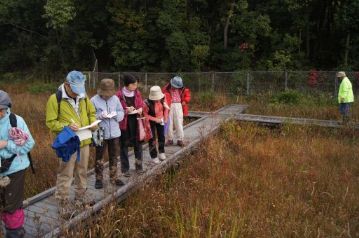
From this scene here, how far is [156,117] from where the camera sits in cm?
729

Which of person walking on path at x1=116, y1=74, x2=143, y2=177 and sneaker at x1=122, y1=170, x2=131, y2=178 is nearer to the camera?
person walking on path at x1=116, y1=74, x2=143, y2=177

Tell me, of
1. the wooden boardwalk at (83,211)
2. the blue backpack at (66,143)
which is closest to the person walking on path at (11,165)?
the wooden boardwalk at (83,211)

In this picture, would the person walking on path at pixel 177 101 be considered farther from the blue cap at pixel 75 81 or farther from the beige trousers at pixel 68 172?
the blue cap at pixel 75 81

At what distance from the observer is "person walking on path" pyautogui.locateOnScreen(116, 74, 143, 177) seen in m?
6.34

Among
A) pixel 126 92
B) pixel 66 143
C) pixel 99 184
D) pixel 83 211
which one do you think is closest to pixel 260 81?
pixel 126 92

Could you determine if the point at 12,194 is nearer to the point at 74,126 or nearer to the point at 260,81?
the point at 74,126

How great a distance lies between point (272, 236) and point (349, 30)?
22100mm

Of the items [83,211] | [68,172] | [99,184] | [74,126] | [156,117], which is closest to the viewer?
[83,211]

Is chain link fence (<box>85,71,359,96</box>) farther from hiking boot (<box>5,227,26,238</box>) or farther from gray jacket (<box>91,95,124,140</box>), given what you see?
hiking boot (<box>5,227,26,238</box>)

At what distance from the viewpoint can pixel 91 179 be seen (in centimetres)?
658

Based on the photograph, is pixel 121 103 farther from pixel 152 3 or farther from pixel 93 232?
pixel 152 3

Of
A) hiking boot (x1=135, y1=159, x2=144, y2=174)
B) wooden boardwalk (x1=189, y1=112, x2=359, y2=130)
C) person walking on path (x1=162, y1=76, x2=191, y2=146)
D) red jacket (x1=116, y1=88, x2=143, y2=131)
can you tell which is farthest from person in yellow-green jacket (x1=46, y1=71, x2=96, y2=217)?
wooden boardwalk (x1=189, y1=112, x2=359, y2=130)

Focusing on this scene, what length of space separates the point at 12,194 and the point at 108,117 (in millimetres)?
1886

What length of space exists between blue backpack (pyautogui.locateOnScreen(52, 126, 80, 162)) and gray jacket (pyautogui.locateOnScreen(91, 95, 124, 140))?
3.11 feet
